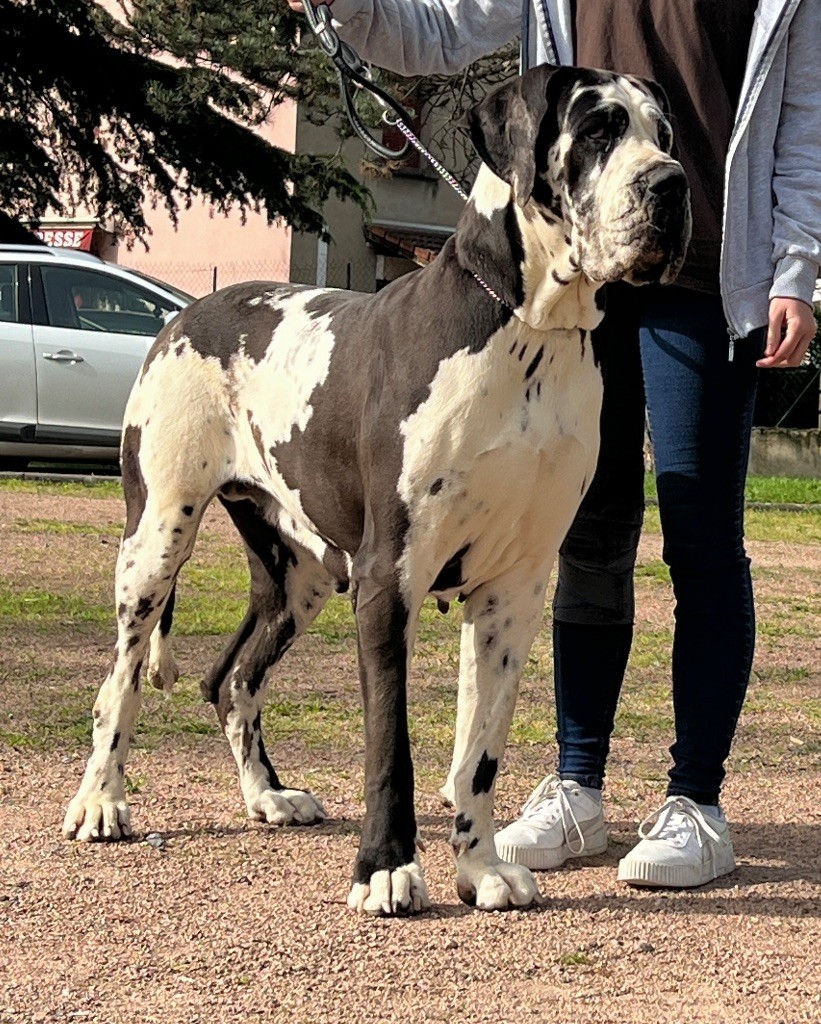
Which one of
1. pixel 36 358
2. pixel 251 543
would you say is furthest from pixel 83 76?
pixel 251 543

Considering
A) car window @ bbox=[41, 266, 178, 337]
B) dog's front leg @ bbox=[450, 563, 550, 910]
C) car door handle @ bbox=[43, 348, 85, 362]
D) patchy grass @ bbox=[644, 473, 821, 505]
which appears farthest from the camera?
patchy grass @ bbox=[644, 473, 821, 505]

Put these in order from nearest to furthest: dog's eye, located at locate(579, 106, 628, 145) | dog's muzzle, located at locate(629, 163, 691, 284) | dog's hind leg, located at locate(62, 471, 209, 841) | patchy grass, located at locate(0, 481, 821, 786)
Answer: dog's muzzle, located at locate(629, 163, 691, 284) → dog's eye, located at locate(579, 106, 628, 145) → dog's hind leg, located at locate(62, 471, 209, 841) → patchy grass, located at locate(0, 481, 821, 786)

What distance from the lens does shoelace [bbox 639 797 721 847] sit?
4.11 m

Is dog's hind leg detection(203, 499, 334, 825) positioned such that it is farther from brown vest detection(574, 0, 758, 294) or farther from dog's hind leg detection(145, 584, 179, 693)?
brown vest detection(574, 0, 758, 294)

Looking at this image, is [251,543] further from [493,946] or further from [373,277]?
[373,277]

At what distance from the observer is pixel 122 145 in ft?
63.3

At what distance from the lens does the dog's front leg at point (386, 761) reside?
3.70 meters

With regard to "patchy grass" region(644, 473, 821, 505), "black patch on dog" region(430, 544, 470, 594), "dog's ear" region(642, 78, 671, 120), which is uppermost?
"dog's ear" region(642, 78, 671, 120)

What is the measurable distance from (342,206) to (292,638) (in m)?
23.1

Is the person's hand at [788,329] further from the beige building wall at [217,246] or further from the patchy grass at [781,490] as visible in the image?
the beige building wall at [217,246]

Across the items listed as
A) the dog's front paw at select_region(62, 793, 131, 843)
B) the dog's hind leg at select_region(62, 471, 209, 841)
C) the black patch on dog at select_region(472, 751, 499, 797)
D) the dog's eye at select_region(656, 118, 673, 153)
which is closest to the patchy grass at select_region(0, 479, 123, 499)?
the dog's hind leg at select_region(62, 471, 209, 841)

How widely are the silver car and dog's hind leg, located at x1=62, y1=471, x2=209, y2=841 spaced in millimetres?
9261

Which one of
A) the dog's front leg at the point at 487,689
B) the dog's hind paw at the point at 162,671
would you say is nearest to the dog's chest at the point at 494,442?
the dog's front leg at the point at 487,689

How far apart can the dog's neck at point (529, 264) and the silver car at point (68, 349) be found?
10117mm
